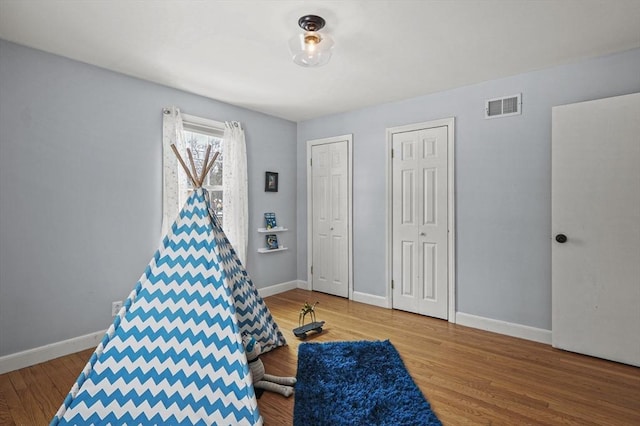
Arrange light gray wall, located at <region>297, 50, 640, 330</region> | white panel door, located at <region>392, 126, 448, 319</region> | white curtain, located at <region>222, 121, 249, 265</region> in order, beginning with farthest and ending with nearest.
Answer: white curtain, located at <region>222, 121, 249, 265</region> < white panel door, located at <region>392, 126, 448, 319</region> < light gray wall, located at <region>297, 50, 640, 330</region>

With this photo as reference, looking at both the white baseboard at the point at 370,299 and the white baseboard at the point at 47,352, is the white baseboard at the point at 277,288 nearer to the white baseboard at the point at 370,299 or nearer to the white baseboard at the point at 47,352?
the white baseboard at the point at 370,299

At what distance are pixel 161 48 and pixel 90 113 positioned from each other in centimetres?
90

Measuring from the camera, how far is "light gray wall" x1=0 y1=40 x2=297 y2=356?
255 cm

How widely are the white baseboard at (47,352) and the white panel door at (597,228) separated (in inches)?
154

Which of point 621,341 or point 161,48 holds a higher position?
point 161,48

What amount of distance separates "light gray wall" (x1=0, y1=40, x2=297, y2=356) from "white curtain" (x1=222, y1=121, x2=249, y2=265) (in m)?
0.64

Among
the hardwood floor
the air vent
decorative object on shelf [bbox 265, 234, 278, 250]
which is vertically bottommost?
the hardwood floor

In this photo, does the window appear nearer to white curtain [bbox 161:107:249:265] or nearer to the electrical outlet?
white curtain [bbox 161:107:249:265]

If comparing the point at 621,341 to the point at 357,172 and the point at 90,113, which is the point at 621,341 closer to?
the point at 357,172

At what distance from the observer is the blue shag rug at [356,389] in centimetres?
196

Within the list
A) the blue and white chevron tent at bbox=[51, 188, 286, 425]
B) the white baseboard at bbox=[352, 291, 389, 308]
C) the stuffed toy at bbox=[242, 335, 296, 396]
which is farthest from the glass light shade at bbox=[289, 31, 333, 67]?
the white baseboard at bbox=[352, 291, 389, 308]

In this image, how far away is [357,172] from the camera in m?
4.35

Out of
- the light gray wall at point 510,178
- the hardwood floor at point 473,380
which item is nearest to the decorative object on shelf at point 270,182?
the light gray wall at point 510,178

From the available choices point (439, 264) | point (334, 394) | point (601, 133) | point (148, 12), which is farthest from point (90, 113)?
point (601, 133)
